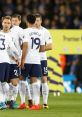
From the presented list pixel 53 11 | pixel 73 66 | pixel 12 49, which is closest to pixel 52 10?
pixel 53 11

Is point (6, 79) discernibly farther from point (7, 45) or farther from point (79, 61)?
point (79, 61)

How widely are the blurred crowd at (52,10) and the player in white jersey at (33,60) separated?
39.2ft

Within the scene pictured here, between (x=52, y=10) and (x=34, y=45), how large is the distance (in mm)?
14299

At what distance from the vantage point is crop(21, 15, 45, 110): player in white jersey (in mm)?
16625

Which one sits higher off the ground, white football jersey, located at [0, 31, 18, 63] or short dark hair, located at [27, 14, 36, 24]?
short dark hair, located at [27, 14, 36, 24]

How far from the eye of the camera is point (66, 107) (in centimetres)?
1777

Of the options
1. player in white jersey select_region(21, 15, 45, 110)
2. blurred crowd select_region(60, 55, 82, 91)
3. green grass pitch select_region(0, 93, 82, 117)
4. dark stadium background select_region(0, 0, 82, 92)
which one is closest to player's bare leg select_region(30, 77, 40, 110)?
player in white jersey select_region(21, 15, 45, 110)

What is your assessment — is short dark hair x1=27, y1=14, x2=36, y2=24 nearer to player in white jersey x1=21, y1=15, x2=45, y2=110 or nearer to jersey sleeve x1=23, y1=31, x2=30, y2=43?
player in white jersey x1=21, y1=15, x2=45, y2=110

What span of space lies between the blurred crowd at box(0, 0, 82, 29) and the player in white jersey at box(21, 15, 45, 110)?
39.2ft

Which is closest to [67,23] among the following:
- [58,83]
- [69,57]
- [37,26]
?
[69,57]

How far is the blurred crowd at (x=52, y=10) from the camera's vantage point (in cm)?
2941

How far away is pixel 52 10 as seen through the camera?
102 ft

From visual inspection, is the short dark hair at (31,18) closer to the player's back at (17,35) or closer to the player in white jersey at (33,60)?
the player in white jersey at (33,60)

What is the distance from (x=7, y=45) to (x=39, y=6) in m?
14.7
